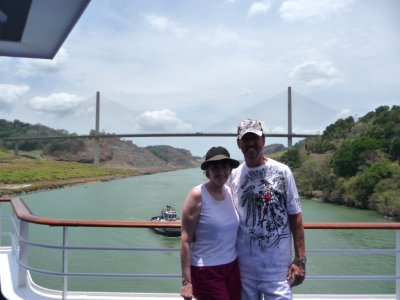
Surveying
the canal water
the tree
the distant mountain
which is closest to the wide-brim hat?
the canal water

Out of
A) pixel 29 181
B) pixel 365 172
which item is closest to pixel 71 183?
pixel 29 181

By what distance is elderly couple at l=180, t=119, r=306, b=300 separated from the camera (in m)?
1.13

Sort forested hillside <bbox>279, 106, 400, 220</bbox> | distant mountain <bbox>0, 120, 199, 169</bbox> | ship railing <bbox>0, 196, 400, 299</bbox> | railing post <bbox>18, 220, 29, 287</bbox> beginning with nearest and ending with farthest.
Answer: ship railing <bbox>0, 196, 400, 299</bbox> < railing post <bbox>18, 220, 29, 287</bbox> < forested hillside <bbox>279, 106, 400, 220</bbox> < distant mountain <bbox>0, 120, 199, 169</bbox>

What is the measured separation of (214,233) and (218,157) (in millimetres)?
196

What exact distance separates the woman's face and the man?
0.05 m

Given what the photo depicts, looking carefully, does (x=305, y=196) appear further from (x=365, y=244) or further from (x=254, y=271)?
(x=254, y=271)

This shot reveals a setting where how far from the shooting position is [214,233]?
3.72 ft

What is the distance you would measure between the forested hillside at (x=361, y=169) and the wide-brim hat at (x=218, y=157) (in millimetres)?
16672

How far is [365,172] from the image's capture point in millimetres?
20703

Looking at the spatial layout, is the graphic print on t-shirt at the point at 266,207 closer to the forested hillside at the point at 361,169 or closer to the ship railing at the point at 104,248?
the ship railing at the point at 104,248

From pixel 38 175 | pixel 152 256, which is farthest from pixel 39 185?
pixel 152 256

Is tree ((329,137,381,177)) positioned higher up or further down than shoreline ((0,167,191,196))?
higher up

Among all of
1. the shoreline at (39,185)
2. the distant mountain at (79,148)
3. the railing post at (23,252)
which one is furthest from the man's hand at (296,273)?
the distant mountain at (79,148)

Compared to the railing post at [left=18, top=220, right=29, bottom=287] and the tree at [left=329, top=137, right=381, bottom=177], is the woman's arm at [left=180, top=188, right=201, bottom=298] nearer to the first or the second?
the railing post at [left=18, top=220, right=29, bottom=287]
